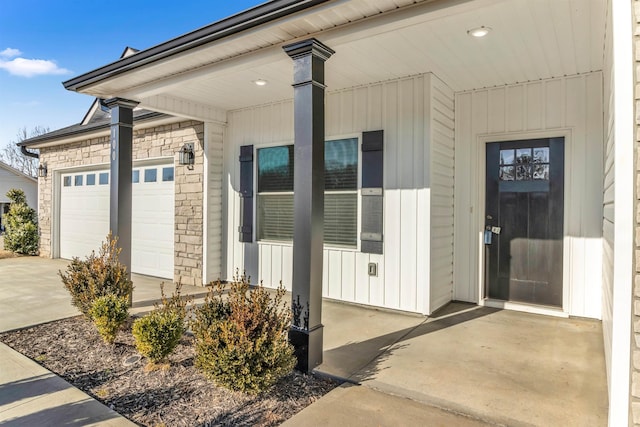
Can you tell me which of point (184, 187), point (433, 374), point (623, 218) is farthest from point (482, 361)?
point (184, 187)

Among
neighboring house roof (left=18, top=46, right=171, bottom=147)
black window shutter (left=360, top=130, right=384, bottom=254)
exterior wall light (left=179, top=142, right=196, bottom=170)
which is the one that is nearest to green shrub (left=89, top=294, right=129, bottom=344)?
black window shutter (left=360, top=130, right=384, bottom=254)

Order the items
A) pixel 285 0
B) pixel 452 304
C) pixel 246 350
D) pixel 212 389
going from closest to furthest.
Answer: pixel 246 350
pixel 212 389
pixel 285 0
pixel 452 304

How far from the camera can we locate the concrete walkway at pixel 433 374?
2.32 m

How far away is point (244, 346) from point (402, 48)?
2.96m

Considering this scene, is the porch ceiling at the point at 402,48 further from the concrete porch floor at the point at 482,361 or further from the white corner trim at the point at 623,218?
the concrete porch floor at the point at 482,361

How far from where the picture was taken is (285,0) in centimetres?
282

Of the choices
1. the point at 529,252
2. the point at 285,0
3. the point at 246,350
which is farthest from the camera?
the point at 529,252

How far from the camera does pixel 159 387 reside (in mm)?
2699

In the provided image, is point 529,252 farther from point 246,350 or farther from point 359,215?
point 246,350

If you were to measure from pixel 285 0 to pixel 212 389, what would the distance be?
9.22 ft

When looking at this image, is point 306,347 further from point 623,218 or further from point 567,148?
point 567,148

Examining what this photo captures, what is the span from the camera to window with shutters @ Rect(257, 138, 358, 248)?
494 centimetres

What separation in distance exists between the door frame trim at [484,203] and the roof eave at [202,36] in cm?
299

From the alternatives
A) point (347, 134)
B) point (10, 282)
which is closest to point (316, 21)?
point (347, 134)
